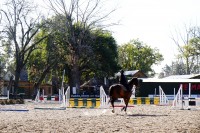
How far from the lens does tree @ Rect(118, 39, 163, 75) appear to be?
9262 cm

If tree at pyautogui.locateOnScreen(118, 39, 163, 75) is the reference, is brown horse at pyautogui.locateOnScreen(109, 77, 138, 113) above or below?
below

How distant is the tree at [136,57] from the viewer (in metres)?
92.6

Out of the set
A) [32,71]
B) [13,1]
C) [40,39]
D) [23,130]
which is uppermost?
[13,1]

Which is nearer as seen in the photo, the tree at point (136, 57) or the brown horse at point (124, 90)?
the brown horse at point (124, 90)

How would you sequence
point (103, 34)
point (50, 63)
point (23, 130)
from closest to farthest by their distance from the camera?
point (23, 130), point (50, 63), point (103, 34)

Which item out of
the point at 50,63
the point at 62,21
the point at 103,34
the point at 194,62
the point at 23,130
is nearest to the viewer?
the point at 23,130

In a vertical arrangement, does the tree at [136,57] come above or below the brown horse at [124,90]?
above

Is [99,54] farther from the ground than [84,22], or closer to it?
closer to it

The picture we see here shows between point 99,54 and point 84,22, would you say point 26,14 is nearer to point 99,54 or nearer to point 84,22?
point 84,22

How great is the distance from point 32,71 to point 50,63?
23.9 feet

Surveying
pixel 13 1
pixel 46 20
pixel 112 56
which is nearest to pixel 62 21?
pixel 46 20

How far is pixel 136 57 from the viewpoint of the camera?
92.9m

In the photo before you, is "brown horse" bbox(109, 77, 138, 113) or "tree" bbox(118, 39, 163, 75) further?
"tree" bbox(118, 39, 163, 75)

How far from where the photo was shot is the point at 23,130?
11.2 m
